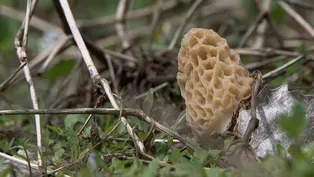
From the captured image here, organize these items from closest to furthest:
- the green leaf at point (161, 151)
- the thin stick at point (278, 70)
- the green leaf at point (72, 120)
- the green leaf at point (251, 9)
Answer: the green leaf at point (161, 151)
the green leaf at point (72, 120)
the thin stick at point (278, 70)
the green leaf at point (251, 9)

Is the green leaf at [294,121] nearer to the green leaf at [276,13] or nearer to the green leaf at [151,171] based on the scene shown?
the green leaf at [151,171]

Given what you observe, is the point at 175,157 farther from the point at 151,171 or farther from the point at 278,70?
the point at 278,70

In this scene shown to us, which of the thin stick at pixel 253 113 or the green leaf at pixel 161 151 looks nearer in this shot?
the thin stick at pixel 253 113

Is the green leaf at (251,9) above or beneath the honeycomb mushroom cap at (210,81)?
beneath

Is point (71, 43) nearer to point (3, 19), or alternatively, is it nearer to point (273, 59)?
point (273, 59)

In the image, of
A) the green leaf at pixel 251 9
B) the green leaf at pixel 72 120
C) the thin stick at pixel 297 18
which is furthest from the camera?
the green leaf at pixel 251 9

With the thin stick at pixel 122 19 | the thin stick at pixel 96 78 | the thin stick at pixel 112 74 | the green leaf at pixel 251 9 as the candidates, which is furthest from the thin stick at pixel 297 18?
the thin stick at pixel 96 78

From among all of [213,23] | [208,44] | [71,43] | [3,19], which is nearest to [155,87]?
[71,43]

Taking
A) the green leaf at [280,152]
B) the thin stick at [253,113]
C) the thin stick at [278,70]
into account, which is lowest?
the thin stick at [278,70]

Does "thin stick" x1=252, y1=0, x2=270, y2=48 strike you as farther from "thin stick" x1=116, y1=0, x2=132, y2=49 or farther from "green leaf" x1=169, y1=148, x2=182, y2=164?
"green leaf" x1=169, y1=148, x2=182, y2=164
